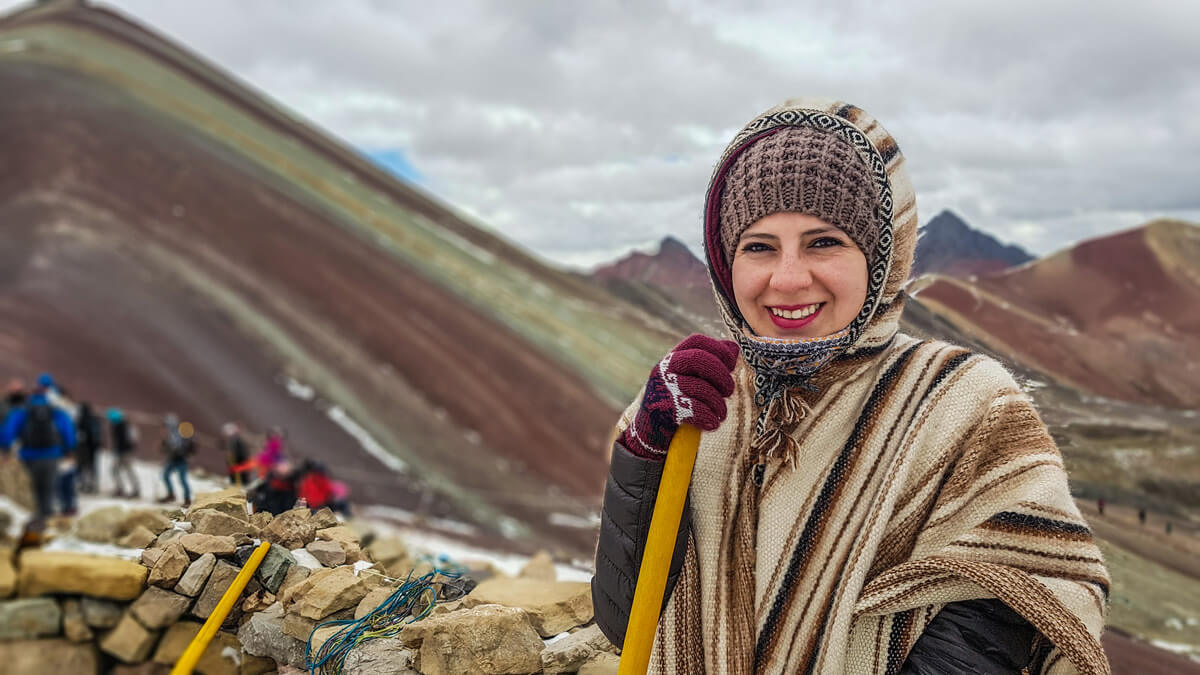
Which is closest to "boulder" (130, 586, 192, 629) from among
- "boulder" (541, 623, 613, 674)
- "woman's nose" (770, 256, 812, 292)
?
"boulder" (541, 623, 613, 674)

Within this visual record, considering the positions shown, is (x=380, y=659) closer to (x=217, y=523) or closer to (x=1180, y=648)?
(x=217, y=523)

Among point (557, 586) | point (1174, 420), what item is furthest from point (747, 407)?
point (1174, 420)

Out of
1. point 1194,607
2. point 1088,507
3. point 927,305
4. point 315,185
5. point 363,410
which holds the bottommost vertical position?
point 363,410

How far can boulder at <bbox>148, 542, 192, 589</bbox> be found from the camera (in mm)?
996

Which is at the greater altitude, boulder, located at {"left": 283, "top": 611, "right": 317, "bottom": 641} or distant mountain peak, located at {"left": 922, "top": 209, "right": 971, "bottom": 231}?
distant mountain peak, located at {"left": 922, "top": 209, "right": 971, "bottom": 231}

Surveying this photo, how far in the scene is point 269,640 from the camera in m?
1.10

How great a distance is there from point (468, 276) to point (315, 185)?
165 inches

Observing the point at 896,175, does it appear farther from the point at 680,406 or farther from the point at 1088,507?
the point at 1088,507

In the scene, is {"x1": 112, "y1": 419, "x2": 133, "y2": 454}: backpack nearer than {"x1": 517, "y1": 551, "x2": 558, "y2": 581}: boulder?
Yes

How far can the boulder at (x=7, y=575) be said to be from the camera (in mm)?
809

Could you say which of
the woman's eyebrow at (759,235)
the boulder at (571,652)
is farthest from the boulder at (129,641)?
the woman's eyebrow at (759,235)

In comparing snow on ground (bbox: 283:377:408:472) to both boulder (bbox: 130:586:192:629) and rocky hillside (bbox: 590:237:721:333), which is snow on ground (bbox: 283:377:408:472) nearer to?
rocky hillside (bbox: 590:237:721:333)

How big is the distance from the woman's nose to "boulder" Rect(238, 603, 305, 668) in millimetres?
971

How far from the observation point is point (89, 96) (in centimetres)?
1305
